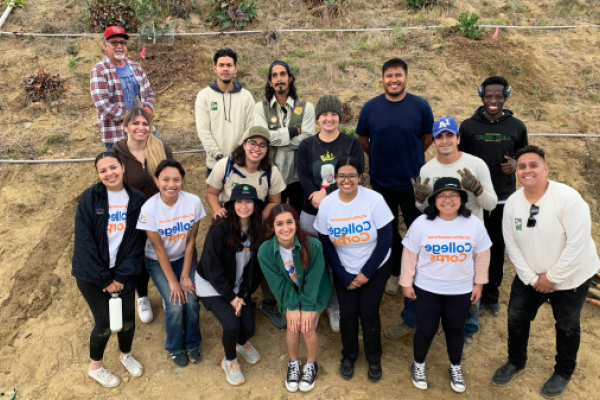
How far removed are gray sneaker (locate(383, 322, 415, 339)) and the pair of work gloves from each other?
1506 mm

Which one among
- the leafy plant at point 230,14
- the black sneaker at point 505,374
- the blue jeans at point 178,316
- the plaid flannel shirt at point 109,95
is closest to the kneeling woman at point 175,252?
the blue jeans at point 178,316

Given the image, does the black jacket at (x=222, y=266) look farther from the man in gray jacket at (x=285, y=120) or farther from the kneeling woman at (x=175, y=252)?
the man in gray jacket at (x=285, y=120)

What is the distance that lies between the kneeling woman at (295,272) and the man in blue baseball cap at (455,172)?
1.11 m

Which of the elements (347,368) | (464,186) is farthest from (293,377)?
(464,186)

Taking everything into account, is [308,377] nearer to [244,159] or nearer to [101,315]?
[101,315]

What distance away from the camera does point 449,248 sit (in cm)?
354

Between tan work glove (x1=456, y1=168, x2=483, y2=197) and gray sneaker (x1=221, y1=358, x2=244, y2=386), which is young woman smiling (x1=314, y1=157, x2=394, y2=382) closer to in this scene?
tan work glove (x1=456, y1=168, x2=483, y2=197)

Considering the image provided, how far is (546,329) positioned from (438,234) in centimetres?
220

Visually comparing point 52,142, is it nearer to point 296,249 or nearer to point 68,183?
point 68,183

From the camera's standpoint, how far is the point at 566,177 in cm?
659

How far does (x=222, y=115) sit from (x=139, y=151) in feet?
3.26

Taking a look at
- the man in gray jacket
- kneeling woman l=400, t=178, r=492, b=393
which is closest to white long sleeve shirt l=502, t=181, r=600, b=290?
kneeling woman l=400, t=178, r=492, b=393

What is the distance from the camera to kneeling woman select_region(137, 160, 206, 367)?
12.6 feet

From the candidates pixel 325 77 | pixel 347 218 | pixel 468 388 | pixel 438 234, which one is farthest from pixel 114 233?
pixel 325 77
